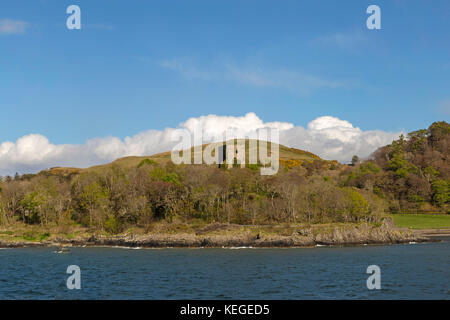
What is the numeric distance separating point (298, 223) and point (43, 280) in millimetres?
56124

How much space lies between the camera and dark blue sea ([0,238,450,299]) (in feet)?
116

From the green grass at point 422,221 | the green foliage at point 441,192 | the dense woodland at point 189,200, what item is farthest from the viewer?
the green foliage at point 441,192

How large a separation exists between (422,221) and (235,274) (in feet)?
257

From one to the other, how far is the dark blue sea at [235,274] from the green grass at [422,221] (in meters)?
33.5

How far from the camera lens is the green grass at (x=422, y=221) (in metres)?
99.9

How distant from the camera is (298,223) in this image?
8712 centimetres

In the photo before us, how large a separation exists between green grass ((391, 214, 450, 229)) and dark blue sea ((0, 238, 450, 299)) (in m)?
33.5

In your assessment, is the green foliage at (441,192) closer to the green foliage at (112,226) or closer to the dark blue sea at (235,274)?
the dark blue sea at (235,274)
